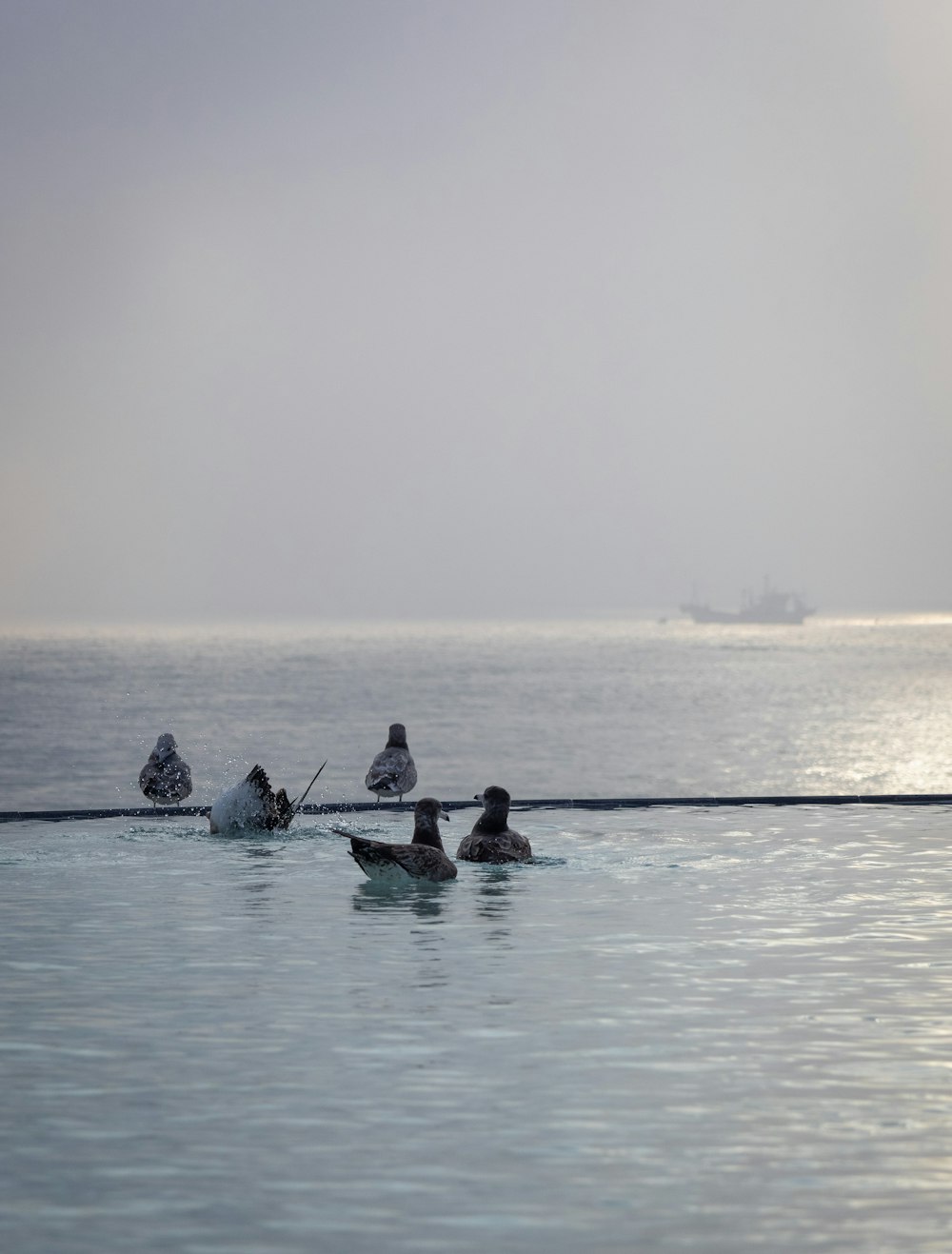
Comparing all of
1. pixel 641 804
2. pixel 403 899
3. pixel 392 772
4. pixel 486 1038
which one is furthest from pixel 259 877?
pixel 641 804

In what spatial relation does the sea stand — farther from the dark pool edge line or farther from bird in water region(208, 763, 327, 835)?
the dark pool edge line

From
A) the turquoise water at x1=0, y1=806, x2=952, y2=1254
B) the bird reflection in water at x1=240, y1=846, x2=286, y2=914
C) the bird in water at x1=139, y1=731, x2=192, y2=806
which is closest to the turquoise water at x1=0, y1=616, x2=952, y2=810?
the bird in water at x1=139, y1=731, x2=192, y2=806

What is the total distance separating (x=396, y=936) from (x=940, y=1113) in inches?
240

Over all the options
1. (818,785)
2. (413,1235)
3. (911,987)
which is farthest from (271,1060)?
(818,785)

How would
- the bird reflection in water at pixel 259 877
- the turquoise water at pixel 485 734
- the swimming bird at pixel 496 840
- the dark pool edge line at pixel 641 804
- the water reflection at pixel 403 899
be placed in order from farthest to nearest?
1. the turquoise water at pixel 485 734
2. the dark pool edge line at pixel 641 804
3. the swimming bird at pixel 496 840
4. the bird reflection in water at pixel 259 877
5. the water reflection at pixel 403 899

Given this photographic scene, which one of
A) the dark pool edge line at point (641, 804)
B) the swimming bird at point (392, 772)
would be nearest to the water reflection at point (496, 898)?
the dark pool edge line at point (641, 804)

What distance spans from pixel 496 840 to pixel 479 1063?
9.15 meters

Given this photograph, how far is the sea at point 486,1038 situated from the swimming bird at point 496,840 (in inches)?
10.8

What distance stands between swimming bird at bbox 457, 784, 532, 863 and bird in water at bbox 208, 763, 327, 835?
3.92 meters

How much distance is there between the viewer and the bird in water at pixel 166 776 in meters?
26.2

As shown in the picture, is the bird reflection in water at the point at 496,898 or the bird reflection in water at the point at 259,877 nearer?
the bird reflection in water at the point at 496,898

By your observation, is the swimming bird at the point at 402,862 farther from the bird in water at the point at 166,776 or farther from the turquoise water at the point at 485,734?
the turquoise water at the point at 485,734

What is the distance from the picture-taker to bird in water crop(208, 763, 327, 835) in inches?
882

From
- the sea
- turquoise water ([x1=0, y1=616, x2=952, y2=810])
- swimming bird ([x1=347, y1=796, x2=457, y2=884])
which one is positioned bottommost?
turquoise water ([x1=0, y1=616, x2=952, y2=810])
